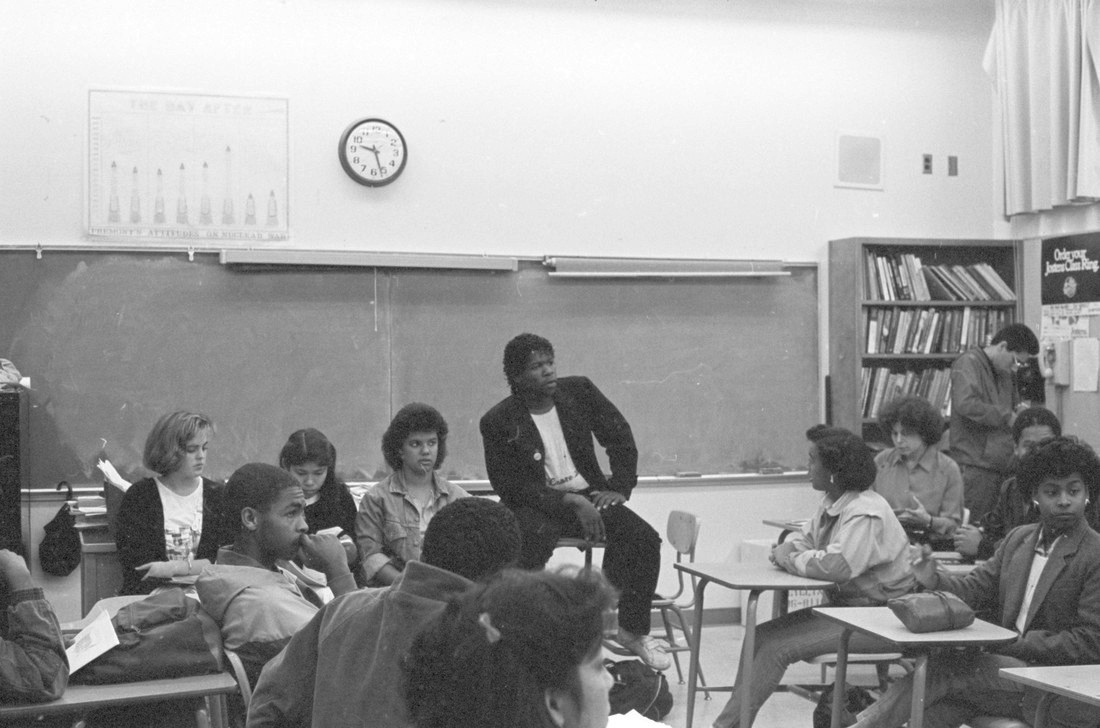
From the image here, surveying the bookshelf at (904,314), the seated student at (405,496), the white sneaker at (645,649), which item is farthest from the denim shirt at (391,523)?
the bookshelf at (904,314)

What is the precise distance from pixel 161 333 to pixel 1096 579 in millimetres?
4030

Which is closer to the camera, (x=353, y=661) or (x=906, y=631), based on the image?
(x=353, y=661)

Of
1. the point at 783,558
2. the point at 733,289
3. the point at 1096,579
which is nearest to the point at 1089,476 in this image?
the point at 1096,579

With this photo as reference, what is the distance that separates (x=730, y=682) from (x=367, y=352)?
7.36 feet

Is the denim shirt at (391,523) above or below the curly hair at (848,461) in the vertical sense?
below

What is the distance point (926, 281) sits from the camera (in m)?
6.45

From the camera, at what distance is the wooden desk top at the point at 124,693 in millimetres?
2410

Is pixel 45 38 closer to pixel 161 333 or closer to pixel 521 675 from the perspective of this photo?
pixel 161 333

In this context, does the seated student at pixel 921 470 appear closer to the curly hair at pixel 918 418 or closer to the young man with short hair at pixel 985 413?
the curly hair at pixel 918 418

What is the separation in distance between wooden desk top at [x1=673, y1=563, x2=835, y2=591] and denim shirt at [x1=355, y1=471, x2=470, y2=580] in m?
0.94

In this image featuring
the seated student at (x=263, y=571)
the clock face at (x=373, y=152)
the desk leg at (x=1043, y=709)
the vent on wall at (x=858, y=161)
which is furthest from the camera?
the vent on wall at (x=858, y=161)

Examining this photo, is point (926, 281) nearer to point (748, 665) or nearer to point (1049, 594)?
point (748, 665)

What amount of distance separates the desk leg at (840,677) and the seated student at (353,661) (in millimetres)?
1903

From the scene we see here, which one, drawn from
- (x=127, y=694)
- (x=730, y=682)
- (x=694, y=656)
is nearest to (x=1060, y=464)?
(x=694, y=656)
